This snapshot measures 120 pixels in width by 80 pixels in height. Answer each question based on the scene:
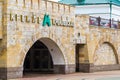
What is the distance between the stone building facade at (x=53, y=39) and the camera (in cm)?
2950

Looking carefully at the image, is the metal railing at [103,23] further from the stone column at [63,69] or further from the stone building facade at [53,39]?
the stone column at [63,69]

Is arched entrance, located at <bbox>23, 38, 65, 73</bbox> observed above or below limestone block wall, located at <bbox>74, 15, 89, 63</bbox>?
below

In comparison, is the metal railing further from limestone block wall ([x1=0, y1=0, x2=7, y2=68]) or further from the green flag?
limestone block wall ([x1=0, y1=0, x2=7, y2=68])

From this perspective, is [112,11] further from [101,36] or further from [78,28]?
[78,28]

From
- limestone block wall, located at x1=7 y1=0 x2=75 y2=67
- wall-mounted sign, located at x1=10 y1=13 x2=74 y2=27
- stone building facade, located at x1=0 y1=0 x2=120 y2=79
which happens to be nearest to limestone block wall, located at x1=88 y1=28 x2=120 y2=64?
stone building facade, located at x1=0 y1=0 x2=120 y2=79

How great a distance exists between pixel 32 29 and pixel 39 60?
8.91m

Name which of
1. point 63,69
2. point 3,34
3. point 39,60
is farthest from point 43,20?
point 39,60

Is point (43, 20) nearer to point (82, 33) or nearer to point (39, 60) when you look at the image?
point (82, 33)

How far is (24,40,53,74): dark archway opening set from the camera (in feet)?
130

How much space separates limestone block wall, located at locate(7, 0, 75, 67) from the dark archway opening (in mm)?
3334

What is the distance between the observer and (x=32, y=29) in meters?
31.8

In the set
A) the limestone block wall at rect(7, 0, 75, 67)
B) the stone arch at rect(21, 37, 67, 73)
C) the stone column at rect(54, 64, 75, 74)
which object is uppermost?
the limestone block wall at rect(7, 0, 75, 67)

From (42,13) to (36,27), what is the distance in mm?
1381

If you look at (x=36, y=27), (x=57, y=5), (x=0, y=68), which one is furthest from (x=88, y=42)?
(x=0, y=68)
